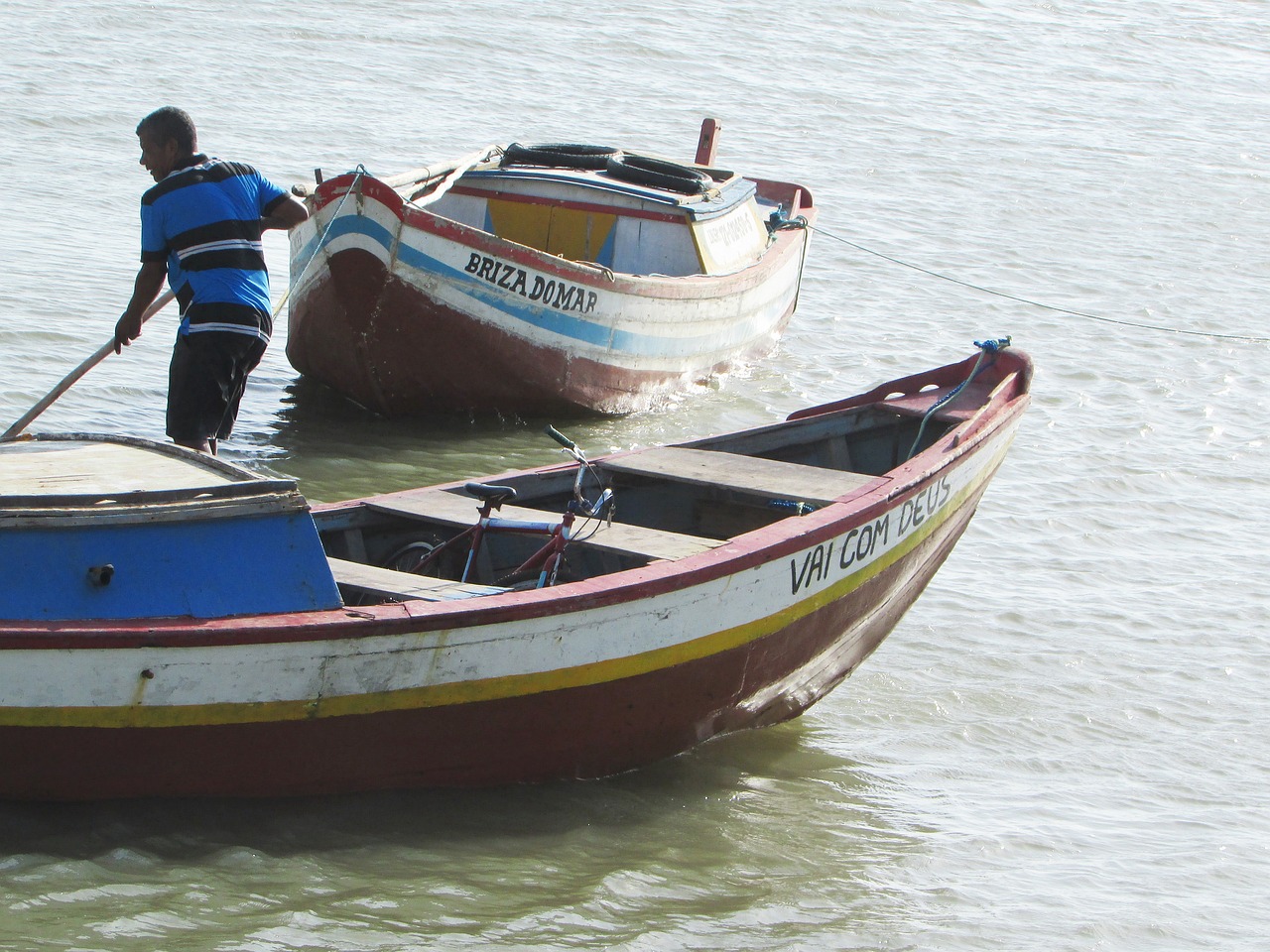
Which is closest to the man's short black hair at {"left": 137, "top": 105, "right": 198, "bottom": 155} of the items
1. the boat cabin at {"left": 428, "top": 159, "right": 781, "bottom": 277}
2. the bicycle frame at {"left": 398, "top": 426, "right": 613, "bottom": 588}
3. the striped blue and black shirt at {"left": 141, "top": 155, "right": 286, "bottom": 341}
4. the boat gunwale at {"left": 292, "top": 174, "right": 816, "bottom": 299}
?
the striped blue and black shirt at {"left": 141, "top": 155, "right": 286, "bottom": 341}

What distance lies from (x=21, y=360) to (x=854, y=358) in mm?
6342

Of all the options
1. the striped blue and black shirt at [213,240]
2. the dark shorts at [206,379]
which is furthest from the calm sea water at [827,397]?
the striped blue and black shirt at [213,240]

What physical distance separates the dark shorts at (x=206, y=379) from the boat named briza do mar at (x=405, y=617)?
2.34 ft

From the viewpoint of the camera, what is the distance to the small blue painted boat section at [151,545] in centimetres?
448

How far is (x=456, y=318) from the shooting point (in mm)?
10094

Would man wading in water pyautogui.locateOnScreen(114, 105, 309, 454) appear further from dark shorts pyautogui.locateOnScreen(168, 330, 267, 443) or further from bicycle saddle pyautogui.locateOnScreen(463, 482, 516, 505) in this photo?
bicycle saddle pyautogui.locateOnScreen(463, 482, 516, 505)

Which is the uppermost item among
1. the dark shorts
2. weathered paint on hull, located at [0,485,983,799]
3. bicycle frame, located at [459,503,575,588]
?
the dark shorts

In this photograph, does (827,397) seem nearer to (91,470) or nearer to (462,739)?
(462,739)

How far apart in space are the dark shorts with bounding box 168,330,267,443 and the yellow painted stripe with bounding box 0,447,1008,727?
1.91 meters

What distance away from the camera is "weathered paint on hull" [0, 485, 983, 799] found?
4672 mm

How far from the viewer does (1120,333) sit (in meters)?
14.6

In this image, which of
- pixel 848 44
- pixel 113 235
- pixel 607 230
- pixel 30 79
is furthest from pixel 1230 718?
pixel 848 44

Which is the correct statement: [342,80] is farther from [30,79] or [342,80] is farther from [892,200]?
[892,200]

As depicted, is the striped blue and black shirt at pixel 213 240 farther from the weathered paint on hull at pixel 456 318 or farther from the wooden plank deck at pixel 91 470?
the weathered paint on hull at pixel 456 318
